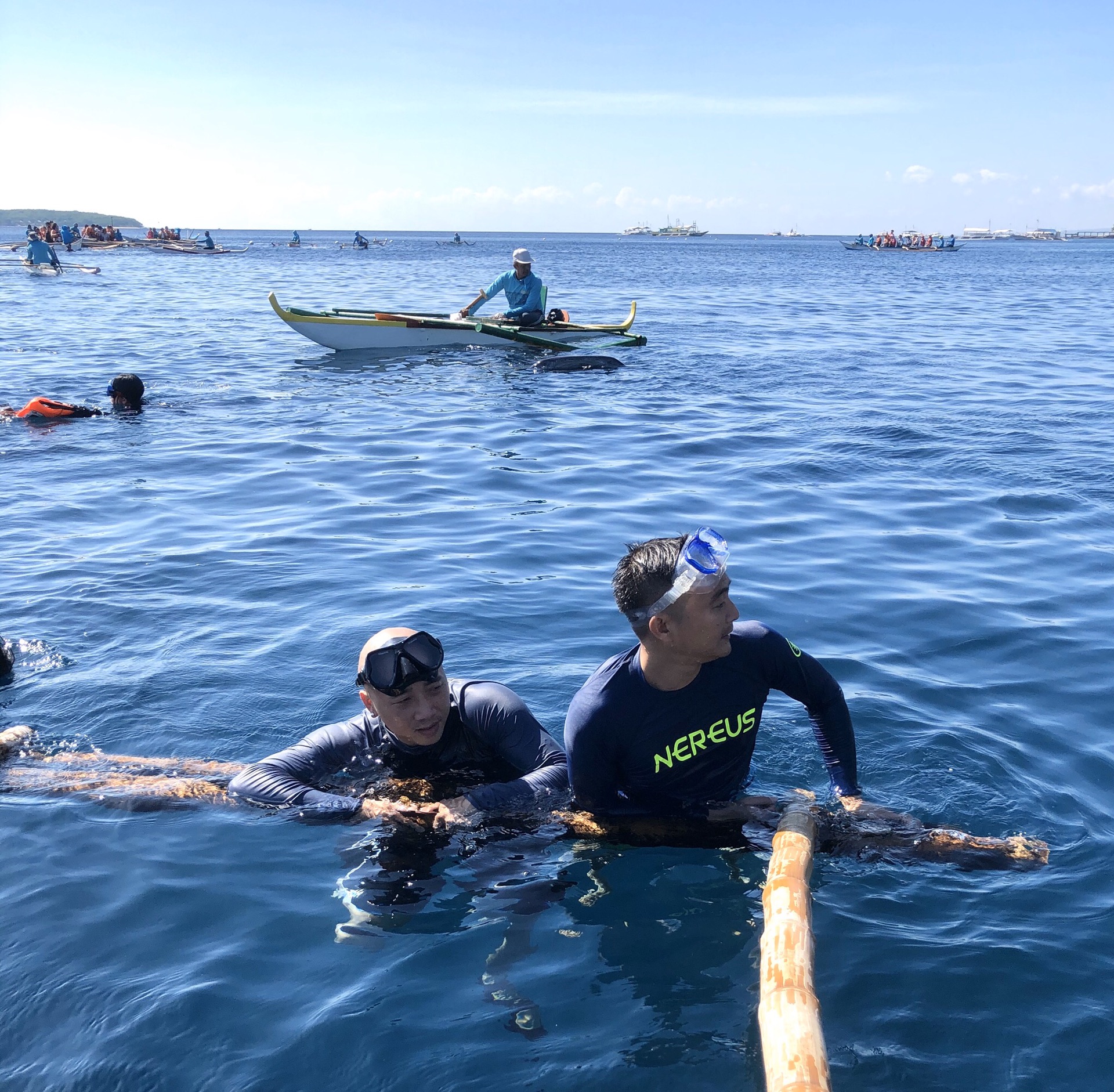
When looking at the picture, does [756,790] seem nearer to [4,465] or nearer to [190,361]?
[4,465]

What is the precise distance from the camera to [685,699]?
187 inches

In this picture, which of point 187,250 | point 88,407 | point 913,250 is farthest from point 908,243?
point 88,407

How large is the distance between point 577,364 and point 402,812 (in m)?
17.7

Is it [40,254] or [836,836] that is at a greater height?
[40,254]

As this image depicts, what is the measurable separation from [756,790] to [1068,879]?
1648mm

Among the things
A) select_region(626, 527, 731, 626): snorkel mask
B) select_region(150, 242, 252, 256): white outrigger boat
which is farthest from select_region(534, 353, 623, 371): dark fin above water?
select_region(150, 242, 252, 256): white outrigger boat

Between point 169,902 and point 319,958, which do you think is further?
point 169,902

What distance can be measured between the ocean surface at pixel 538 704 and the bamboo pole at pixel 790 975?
421 mm

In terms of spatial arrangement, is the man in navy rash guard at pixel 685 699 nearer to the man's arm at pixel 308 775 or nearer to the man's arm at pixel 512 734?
the man's arm at pixel 512 734

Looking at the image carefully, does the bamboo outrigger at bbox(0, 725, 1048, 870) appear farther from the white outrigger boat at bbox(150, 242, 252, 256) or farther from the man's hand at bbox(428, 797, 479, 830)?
the white outrigger boat at bbox(150, 242, 252, 256)

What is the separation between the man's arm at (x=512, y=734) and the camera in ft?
17.0

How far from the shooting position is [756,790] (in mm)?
6016

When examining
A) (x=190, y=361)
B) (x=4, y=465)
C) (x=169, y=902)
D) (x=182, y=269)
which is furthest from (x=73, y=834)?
(x=182, y=269)

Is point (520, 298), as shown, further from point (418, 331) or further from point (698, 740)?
point (698, 740)
